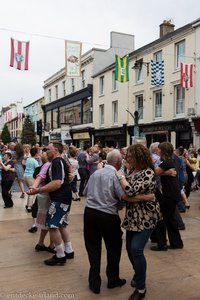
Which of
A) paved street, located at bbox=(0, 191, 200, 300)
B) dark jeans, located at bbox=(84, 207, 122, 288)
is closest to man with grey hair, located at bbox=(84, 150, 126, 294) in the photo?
dark jeans, located at bbox=(84, 207, 122, 288)

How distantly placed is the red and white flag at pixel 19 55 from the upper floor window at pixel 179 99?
9.03 m

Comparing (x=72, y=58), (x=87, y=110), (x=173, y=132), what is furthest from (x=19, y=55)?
(x=87, y=110)

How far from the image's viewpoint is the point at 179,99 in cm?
1995

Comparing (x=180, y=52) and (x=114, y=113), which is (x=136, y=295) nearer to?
(x=180, y=52)

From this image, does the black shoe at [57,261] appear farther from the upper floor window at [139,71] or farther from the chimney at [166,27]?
the chimney at [166,27]

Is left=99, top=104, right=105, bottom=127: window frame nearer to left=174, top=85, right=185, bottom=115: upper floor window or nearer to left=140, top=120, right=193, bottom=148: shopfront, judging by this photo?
left=140, top=120, right=193, bottom=148: shopfront

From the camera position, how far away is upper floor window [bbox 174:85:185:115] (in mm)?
19688

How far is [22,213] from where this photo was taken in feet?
28.3

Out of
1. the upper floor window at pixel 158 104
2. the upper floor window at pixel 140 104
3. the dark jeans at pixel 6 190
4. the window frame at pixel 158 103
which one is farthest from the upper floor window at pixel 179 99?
the dark jeans at pixel 6 190

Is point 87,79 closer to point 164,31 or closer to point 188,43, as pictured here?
point 164,31

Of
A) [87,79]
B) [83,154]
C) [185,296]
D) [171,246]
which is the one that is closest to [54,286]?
[185,296]

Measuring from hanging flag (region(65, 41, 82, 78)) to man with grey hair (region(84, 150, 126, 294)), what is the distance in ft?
44.8

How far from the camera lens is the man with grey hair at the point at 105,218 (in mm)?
4016

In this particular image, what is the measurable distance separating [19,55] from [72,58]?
285 cm
